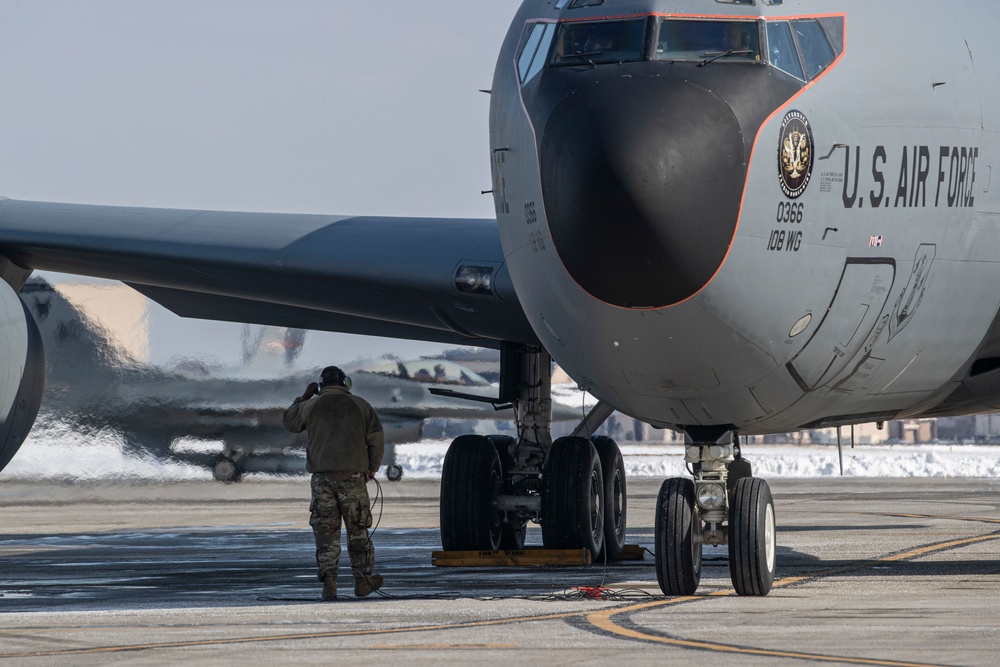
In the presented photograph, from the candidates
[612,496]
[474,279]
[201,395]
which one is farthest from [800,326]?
[201,395]

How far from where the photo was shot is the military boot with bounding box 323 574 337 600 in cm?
1197

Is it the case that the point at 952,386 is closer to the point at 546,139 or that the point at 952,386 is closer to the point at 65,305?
the point at 546,139

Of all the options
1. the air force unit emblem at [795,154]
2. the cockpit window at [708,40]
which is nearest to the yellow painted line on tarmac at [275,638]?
the air force unit emblem at [795,154]

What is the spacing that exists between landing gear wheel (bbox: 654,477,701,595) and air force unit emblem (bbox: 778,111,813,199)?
96.4 inches

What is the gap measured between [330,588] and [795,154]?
16.5ft

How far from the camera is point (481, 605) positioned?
1102 centimetres

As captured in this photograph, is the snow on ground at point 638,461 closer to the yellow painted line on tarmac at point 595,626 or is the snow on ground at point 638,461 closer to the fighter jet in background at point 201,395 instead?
the fighter jet in background at point 201,395

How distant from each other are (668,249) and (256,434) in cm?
2247

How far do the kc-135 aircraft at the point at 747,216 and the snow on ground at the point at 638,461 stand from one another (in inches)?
654

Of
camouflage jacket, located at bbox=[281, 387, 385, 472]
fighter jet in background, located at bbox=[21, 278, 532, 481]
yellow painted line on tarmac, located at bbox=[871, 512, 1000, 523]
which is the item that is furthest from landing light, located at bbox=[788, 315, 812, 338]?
fighter jet in background, located at bbox=[21, 278, 532, 481]

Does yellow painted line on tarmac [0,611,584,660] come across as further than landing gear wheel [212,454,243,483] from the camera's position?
No

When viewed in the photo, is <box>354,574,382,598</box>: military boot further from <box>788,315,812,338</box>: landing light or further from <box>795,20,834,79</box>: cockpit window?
<box>795,20,834,79</box>: cockpit window

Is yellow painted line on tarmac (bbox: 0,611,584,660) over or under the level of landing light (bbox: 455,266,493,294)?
under

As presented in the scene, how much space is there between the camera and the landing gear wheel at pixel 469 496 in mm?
15352
